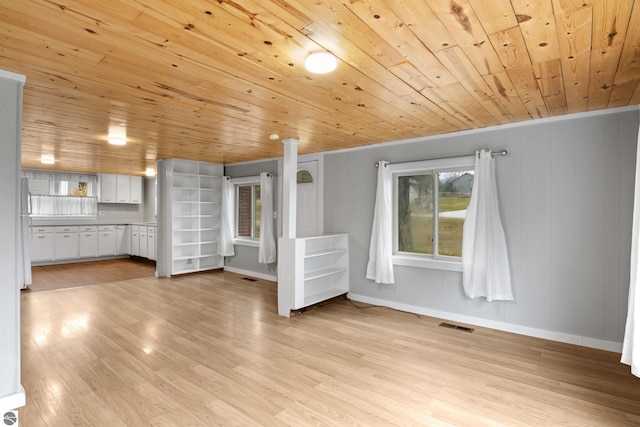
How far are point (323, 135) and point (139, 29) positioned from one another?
8.79 ft

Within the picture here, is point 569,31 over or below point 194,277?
over

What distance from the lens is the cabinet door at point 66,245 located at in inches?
309

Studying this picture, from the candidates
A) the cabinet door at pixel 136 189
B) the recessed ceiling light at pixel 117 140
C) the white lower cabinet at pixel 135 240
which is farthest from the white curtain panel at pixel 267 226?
the cabinet door at pixel 136 189

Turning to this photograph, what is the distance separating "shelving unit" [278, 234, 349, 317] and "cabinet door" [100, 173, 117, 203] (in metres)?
6.67

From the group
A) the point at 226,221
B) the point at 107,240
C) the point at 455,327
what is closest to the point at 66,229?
the point at 107,240

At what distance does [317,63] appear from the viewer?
203cm

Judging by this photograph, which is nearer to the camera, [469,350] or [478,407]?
[478,407]

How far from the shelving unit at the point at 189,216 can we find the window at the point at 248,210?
494 mm

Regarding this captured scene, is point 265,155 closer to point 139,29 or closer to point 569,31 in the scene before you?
point 139,29

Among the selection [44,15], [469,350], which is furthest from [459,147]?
[44,15]

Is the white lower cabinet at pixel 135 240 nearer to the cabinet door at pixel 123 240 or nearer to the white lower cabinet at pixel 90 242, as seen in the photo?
the white lower cabinet at pixel 90 242

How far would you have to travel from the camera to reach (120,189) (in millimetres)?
8898

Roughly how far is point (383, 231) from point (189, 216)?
4.17 m

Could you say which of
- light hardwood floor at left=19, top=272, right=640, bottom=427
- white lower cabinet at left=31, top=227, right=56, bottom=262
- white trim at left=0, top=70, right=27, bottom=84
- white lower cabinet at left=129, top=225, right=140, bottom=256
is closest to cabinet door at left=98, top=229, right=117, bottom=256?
white lower cabinet at left=129, top=225, right=140, bottom=256
